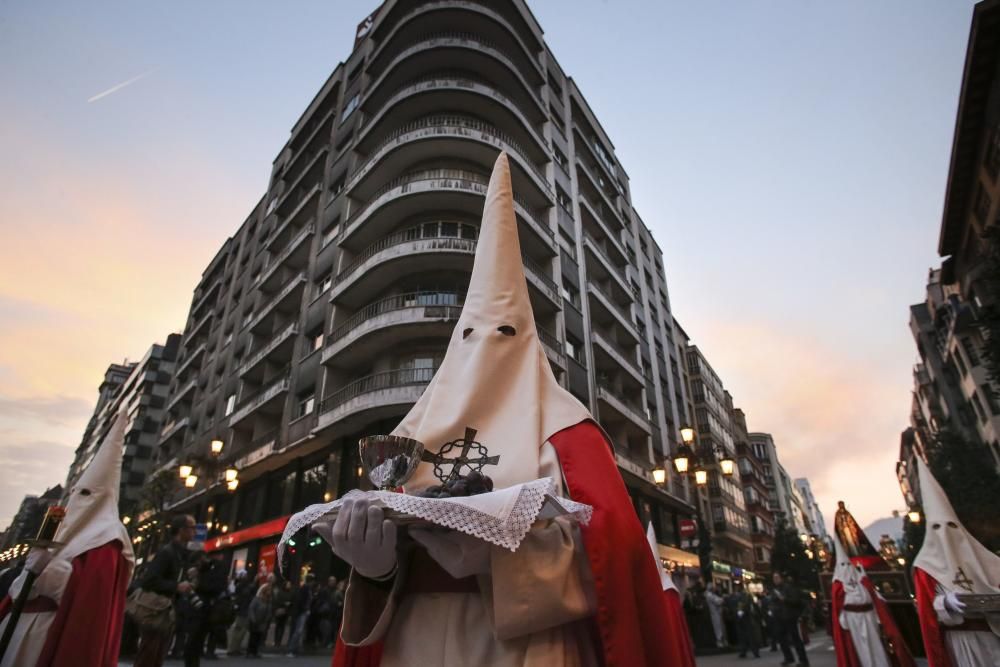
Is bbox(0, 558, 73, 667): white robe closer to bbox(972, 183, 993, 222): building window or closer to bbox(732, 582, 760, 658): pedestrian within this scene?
bbox(732, 582, 760, 658): pedestrian

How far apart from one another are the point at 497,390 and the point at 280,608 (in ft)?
46.9

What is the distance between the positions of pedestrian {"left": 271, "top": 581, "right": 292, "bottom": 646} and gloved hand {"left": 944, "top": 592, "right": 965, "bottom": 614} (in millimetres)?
13107

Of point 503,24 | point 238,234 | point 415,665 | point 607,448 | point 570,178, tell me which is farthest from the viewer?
point 238,234

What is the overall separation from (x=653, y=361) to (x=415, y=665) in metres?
34.7

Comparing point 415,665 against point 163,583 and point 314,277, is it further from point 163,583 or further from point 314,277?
point 314,277

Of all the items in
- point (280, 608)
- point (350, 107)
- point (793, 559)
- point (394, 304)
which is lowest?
point (280, 608)

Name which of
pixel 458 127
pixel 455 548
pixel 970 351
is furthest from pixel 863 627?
pixel 970 351

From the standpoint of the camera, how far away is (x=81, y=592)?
468 centimetres

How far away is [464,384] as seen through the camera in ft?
7.86

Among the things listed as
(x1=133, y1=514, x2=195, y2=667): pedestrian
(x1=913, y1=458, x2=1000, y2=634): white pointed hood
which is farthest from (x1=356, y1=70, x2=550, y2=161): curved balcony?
(x1=913, y1=458, x2=1000, y2=634): white pointed hood

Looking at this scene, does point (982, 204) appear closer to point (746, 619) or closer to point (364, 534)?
point (746, 619)

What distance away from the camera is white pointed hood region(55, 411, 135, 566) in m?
4.93

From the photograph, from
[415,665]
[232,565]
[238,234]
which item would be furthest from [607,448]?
[238,234]

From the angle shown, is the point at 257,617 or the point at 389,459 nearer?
the point at 389,459
